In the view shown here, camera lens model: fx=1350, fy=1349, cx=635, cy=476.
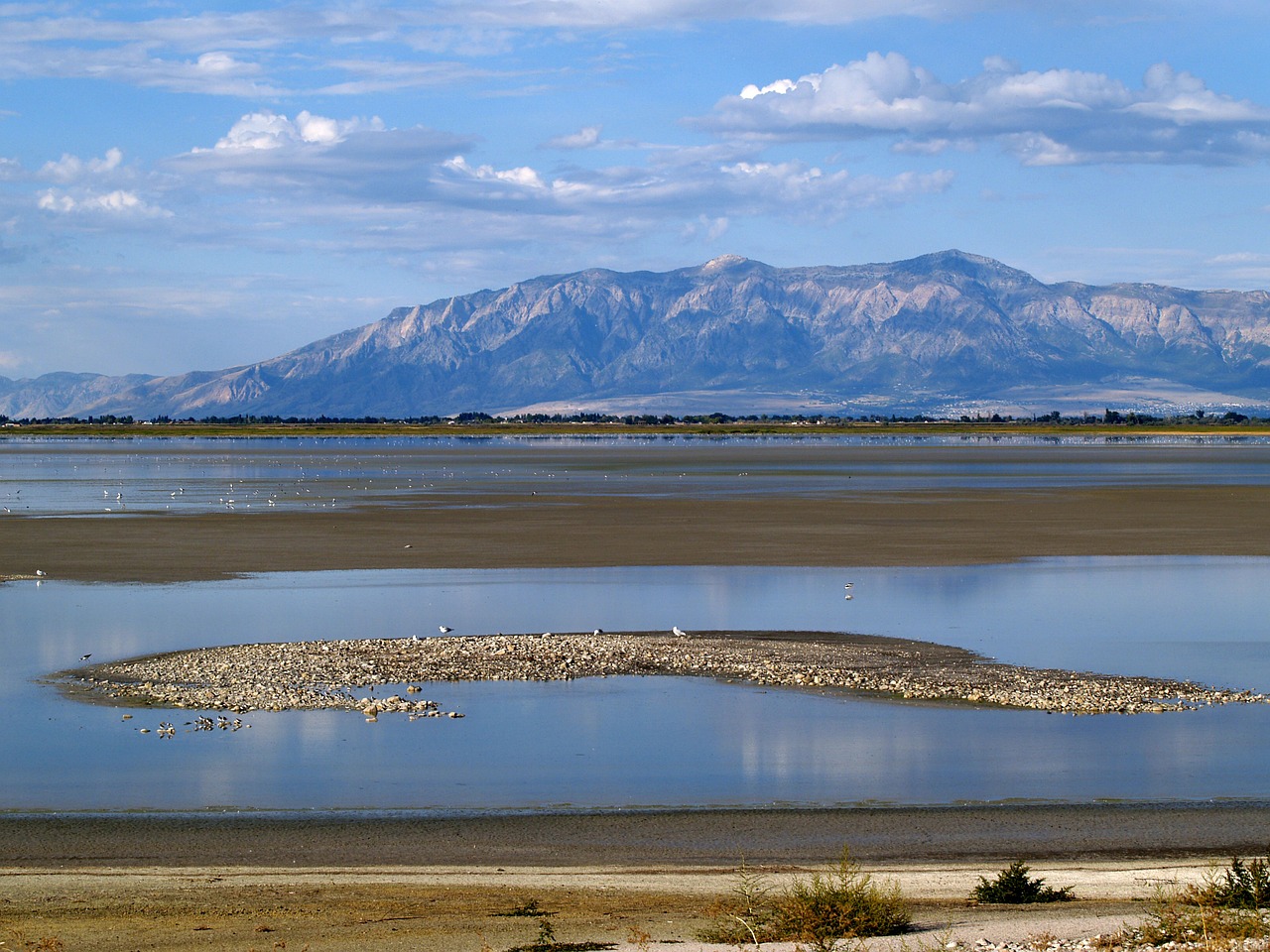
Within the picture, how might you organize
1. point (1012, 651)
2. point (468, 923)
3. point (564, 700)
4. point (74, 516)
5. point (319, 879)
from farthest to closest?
point (74, 516) < point (1012, 651) < point (564, 700) < point (319, 879) < point (468, 923)

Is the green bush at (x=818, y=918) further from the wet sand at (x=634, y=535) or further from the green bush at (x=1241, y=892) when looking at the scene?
the wet sand at (x=634, y=535)

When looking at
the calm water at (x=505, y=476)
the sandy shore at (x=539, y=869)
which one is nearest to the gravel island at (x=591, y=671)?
the sandy shore at (x=539, y=869)

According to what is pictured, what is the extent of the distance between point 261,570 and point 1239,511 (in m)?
38.4

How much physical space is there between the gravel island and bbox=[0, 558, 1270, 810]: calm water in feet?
1.91

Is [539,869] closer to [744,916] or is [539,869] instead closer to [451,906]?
[451,906]

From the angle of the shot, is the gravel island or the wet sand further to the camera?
the wet sand

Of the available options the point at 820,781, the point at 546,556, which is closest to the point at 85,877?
the point at 820,781

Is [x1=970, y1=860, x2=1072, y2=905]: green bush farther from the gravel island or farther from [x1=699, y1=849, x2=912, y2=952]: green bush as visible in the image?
the gravel island

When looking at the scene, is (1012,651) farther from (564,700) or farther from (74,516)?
(74,516)

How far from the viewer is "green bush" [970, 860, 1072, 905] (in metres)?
11.0

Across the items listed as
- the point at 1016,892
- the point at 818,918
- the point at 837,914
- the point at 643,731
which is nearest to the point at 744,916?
the point at 818,918

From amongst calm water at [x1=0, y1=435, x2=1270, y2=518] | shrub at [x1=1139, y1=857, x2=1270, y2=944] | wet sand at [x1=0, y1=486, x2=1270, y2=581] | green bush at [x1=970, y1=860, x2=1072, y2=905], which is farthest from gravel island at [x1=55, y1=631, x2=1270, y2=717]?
calm water at [x1=0, y1=435, x2=1270, y2=518]

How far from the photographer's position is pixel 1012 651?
77.0 ft

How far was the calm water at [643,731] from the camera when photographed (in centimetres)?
1514
